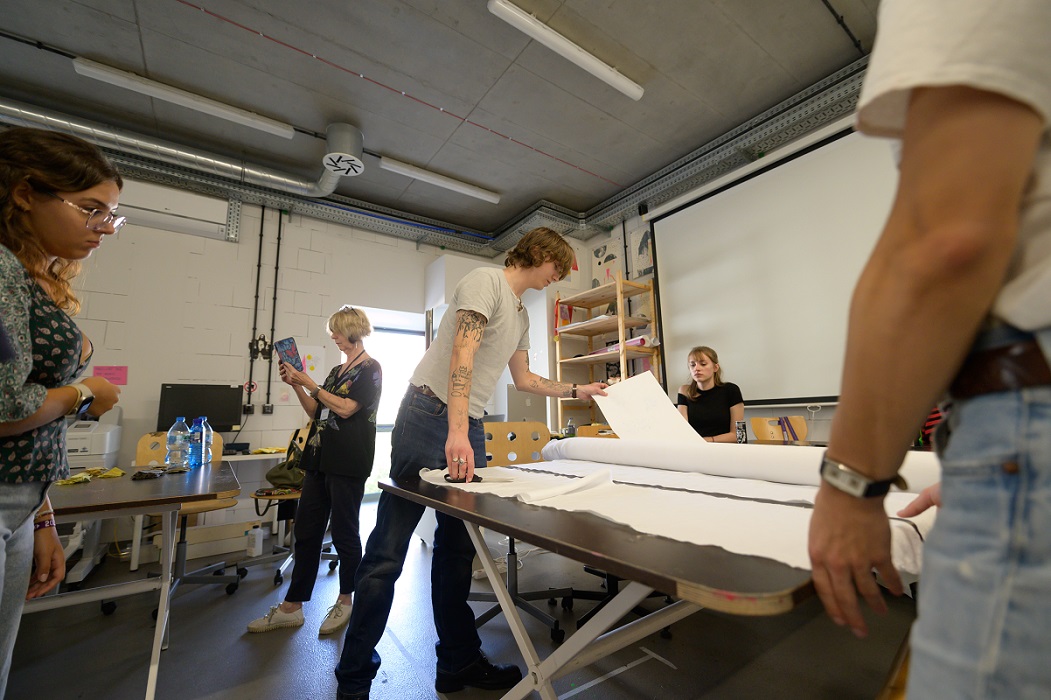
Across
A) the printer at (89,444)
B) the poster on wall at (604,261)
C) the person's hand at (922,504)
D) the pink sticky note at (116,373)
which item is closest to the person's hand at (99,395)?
the person's hand at (922,504)

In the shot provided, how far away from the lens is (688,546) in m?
0.61

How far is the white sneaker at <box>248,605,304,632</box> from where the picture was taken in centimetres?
197

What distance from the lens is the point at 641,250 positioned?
4410 mm

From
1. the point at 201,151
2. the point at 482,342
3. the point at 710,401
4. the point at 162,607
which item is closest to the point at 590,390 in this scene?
the point at 482,342

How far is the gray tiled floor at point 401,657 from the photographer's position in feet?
4.98

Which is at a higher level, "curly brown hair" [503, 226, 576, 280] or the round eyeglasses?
"curly brown hair" [503, 226, 576, 280]

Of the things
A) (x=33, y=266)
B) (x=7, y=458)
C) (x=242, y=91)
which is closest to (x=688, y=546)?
(x=7, y=458)

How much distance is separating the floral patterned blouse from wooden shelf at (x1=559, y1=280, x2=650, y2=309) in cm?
Result: 252

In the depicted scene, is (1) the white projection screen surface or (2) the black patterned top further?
(1) the white projection screen surface

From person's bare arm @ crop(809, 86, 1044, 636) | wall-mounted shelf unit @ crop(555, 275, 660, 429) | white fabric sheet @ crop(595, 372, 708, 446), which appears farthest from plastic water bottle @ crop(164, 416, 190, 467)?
person's bare arm @ crop(809, 86, 1044, 636)

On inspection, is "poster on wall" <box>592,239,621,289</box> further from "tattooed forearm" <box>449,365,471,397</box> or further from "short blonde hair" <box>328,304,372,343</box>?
"tattooed forearm" <box>449,365,471,397</box>

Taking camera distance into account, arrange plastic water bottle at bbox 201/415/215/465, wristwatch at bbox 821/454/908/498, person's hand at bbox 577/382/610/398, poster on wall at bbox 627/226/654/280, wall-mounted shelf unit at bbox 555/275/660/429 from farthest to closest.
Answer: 1. poster on wall at bbox 627/226/654/280
2. wall-mounted shelf unit at bbox 555/275/660/429
3. plastic water bottle at bbox 201/415/215/465
4. person's hand at bbox 577/382/610/398
5. wristwatch at bbox 821/454/908/498

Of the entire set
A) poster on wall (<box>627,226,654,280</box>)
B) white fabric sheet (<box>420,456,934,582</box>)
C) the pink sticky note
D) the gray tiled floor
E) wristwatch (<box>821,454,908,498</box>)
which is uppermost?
poster on wall (<box>627,226,654,280</box>)

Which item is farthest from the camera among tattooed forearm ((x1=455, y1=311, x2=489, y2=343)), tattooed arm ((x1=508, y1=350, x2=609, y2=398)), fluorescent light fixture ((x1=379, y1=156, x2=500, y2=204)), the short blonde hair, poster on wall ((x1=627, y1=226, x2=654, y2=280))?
poster on wall ((x1=627, y1=226, x2=654, y2=280))
